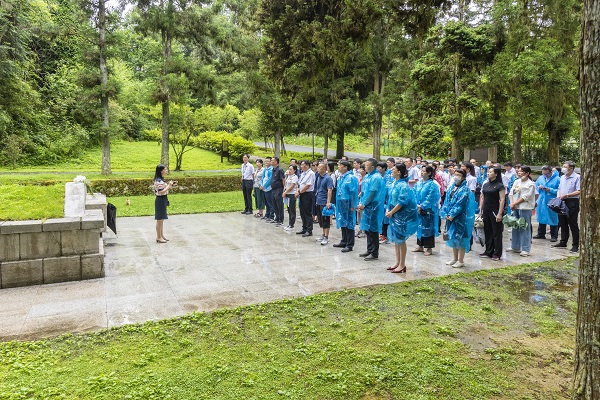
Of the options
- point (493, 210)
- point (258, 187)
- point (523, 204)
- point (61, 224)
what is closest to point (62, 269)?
point (61, 224)

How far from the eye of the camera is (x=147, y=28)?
21406 mm

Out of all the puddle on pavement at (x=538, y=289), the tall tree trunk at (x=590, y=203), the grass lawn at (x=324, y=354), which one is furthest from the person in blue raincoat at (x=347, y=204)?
the tall tree trunk at (x=590, y=203)

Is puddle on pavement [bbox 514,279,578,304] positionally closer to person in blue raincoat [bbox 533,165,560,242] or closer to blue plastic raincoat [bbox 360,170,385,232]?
blue plastic raincoat [bbox 360,170,385,232]

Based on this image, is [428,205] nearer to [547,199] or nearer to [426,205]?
[426,205]

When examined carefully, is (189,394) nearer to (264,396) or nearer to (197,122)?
(264,396)

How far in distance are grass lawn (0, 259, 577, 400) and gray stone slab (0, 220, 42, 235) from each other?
7.53 ft

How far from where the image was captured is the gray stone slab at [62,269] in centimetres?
621

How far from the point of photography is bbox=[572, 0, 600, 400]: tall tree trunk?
2.58 meters

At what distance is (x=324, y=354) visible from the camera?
4078 millimetres

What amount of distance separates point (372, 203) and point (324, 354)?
13.0ft

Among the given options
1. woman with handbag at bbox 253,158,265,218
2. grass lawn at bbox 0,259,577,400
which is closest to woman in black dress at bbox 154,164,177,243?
woman with handbag at bbox 253,158,265,218

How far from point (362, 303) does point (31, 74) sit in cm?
2679

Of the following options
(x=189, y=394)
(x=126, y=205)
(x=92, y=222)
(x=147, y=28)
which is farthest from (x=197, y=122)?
(x=189, y=394)

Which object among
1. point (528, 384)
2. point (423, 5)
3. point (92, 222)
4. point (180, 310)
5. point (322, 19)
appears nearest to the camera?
point (528, 384)
